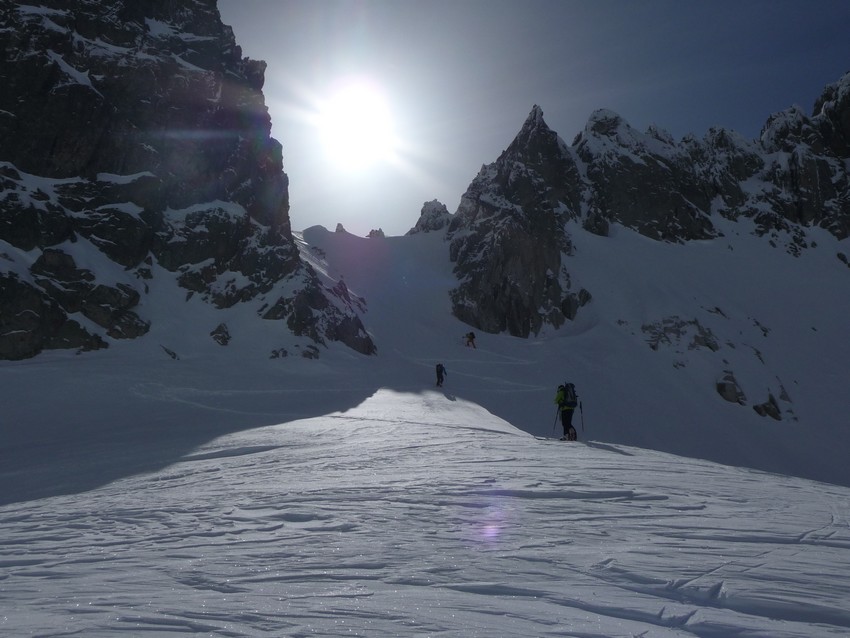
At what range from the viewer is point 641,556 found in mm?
4938

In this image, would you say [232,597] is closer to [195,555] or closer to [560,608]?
[195,555]

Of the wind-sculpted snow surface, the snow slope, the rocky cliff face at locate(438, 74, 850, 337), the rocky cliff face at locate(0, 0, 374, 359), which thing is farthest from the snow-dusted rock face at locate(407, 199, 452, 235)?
the wind-sculpted snow surface

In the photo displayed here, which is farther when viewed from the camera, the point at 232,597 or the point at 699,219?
the point at 699,219

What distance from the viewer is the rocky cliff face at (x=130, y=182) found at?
105 feet

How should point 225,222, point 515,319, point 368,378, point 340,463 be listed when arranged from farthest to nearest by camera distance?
1. point 515,319
2. point 225,222
3. point 368,378
4. point 340,463

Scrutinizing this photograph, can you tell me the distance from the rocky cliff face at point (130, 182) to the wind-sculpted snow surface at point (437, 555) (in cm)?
2714

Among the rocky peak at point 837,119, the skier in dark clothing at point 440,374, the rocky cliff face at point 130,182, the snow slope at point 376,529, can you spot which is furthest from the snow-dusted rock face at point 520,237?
the rocky peak at point 837,119

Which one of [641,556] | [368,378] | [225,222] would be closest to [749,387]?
[368,378]

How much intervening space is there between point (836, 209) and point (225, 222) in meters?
78.2

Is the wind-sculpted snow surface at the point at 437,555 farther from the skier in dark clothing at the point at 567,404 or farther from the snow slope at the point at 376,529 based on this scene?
the skier in dark clothing at the point at 567,404

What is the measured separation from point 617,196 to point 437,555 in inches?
2918

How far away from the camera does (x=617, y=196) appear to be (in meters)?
72.9

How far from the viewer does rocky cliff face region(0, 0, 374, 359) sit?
31906 mm

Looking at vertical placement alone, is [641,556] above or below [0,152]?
below
